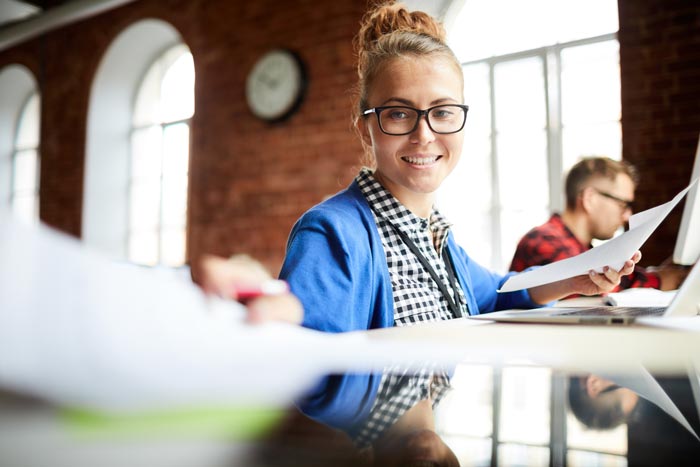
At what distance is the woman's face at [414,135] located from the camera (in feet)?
3.25

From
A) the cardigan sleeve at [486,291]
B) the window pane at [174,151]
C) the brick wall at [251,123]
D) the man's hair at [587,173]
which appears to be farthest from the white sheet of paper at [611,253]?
the window pane at [174,151]

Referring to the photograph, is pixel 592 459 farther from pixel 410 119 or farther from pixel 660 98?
pixel 660 98

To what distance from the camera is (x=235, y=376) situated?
19 cm

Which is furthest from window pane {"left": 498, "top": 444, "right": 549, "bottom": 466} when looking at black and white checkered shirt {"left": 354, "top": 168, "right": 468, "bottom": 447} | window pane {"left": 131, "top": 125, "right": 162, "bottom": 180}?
window pane {"left": 131, "top": 125, "right": 162, "bottom": 180}

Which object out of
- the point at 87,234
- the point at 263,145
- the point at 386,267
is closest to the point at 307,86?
the point at 263,145

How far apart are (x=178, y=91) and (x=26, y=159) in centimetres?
226

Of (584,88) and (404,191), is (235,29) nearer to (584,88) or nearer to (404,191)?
(584,88)

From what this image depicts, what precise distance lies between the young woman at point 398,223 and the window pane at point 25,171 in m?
6.02

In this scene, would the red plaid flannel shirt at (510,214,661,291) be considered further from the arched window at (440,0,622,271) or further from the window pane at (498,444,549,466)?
the window pane at (498,444,549,466)

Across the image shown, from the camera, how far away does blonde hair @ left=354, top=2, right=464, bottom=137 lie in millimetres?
1025

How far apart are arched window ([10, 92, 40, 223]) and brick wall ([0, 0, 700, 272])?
5.23 feet

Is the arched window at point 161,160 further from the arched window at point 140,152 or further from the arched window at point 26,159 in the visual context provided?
the arched window at point 26,159

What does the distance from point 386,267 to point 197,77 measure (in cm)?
375

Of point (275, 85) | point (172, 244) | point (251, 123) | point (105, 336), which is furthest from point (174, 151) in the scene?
point (105, 336)
